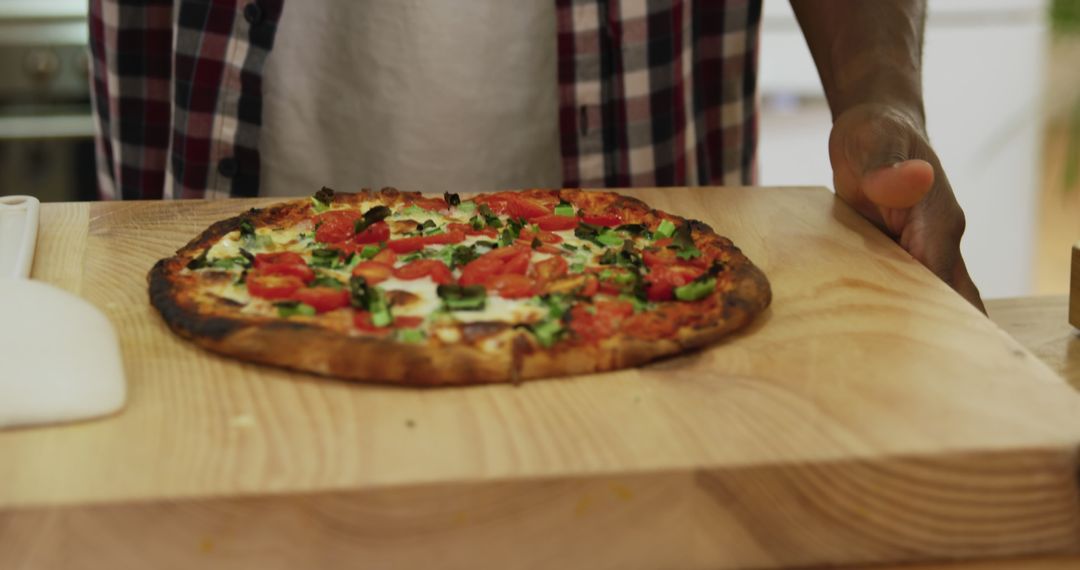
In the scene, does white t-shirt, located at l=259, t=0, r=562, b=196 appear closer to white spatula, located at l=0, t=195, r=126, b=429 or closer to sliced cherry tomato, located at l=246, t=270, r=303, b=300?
sliced cherry tomato, located at l=246, t=270, r=303, b=300

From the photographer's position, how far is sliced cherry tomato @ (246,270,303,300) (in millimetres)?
1320

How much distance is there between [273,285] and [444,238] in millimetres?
260

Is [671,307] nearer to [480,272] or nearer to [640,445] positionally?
[480,272]

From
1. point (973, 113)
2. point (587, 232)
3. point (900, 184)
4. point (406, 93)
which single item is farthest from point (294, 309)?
point (973, 113)

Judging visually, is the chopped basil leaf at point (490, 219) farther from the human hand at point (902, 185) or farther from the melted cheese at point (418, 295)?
the human hand at point (902, 185)

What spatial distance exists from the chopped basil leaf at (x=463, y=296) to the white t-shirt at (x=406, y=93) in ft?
2.72

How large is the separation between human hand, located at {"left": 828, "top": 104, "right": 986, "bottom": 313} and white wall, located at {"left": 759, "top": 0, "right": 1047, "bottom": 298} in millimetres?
1581

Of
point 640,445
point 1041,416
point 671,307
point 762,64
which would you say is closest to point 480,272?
point 671,307

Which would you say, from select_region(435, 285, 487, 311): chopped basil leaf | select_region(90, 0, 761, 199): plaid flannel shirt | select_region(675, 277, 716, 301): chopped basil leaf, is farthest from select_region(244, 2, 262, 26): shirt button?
select_region(675, 277, 716, 301): chopped basil leaf

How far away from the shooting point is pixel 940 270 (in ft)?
5.08

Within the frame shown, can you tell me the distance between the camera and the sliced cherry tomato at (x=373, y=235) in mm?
1544

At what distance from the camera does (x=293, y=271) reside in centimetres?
138

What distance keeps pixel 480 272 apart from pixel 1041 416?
0.59 meters

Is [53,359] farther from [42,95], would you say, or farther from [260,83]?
[42,95]
